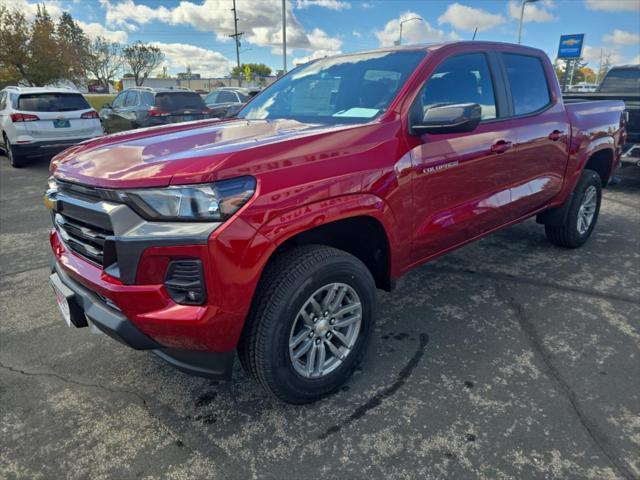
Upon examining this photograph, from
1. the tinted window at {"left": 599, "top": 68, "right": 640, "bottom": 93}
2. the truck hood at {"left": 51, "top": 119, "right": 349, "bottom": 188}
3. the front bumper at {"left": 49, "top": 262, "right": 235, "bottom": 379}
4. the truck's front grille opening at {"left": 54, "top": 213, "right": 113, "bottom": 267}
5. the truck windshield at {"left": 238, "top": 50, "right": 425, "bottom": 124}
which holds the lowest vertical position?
the front bumper at {"left": 49, "top": 262, "right": 235, "bottom": 379}

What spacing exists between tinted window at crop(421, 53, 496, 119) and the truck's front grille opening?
1.96 metres

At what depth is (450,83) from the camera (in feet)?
10.1

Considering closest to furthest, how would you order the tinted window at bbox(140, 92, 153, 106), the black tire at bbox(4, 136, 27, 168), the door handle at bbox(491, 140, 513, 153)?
the door handle at bbox(491, 140, 513, 153) → the black tire at bbox(4, 136, 27, 168) → the tinted window at bbox(140, 92, 153, 106)

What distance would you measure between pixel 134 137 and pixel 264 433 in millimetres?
1821

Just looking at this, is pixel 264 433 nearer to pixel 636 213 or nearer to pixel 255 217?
pixel 255 217

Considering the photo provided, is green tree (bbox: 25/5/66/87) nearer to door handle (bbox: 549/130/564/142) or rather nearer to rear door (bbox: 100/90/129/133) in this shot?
rear door (bbox: 100/90/129/133)

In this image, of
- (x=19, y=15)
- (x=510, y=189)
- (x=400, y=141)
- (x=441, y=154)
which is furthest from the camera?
(x=19, y=15)

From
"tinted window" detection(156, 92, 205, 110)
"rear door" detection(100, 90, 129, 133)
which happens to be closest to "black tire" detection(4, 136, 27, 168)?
"rear door" detection(100, 90, 129, 133)

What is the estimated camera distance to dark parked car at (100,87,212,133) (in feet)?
36.0

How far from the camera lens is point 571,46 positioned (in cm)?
2892

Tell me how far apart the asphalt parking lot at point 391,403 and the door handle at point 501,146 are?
1188 millimetres

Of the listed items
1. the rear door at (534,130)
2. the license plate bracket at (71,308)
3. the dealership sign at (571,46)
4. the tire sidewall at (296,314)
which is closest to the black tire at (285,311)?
the tire sidewall at (296,314)

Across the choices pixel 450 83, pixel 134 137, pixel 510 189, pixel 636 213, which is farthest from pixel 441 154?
pixel 636 213

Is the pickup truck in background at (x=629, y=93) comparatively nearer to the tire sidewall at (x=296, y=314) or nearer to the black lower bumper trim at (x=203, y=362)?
the tire sidewall at (x=296, y=314)
